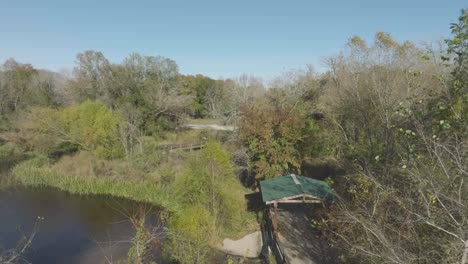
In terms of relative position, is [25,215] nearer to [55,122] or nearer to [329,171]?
[55,122]

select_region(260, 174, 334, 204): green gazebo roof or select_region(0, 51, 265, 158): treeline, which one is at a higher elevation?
select_region(0, 51, 265, 158): treeline

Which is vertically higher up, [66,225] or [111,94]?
[111,94]

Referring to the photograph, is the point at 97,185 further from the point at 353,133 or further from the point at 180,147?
the point at 353,133

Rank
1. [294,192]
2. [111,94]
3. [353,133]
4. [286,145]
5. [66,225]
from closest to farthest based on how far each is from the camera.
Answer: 1. [294,192]
2. [66,225]
3. [286,145]
4. [353,133]
5. [111,94]

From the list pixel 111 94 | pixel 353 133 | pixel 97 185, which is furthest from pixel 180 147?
pixel 353 133

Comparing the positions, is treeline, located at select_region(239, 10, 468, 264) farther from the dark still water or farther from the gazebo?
the dark still water

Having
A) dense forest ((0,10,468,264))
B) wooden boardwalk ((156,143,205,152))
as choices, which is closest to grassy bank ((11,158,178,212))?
dense forest ((0,10,468,264))
